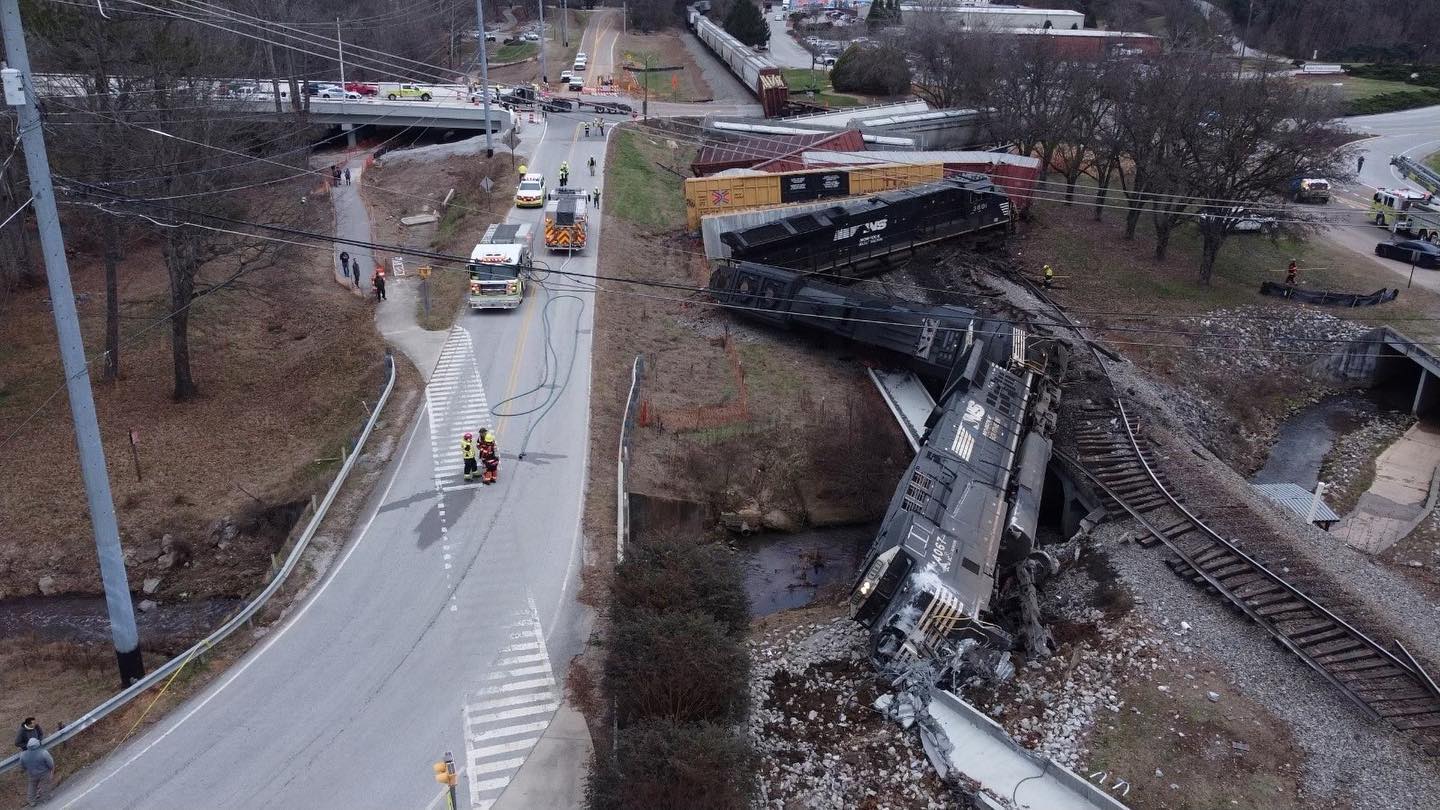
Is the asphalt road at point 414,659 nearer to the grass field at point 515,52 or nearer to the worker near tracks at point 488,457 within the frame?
the worker near tracks at point 488,457

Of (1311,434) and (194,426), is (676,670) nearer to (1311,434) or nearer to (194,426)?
(194,426)

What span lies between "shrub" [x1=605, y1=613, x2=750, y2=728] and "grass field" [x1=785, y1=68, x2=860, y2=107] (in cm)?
6863

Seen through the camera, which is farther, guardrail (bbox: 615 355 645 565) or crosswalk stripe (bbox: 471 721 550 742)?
A: guardrail (bbox: 615 355 645 565)

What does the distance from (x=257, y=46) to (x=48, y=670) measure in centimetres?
4818

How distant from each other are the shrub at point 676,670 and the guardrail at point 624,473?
4299mm

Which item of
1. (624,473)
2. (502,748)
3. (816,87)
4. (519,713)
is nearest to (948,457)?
(624,473)

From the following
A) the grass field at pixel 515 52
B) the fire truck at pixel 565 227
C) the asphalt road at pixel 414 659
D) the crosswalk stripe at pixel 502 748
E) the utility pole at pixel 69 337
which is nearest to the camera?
the utility pole at pixel 69 337

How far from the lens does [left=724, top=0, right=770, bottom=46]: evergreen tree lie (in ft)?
331

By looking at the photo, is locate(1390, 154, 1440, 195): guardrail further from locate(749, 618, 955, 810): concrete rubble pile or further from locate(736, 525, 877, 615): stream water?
locate(749, 618, 955, 810): concrete rubble pile

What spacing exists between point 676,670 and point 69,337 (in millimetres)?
10784

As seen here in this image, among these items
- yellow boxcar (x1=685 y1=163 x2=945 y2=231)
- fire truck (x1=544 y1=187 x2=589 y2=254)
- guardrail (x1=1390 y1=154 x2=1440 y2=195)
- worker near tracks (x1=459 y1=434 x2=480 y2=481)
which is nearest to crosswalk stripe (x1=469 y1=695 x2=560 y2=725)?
worker near tracks (x1=459 y1=434 x2=480 y2=481)

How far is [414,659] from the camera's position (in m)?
19.0

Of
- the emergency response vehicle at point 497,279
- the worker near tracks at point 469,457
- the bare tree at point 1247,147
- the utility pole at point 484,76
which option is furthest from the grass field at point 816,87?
the worker near tracks at point 469,457

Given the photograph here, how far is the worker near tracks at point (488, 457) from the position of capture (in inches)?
973
